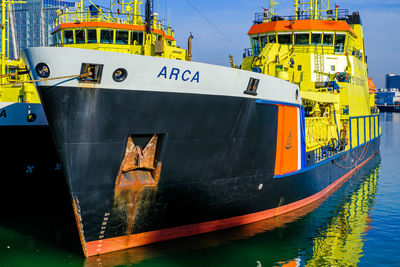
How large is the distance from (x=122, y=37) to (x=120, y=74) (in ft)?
35.9

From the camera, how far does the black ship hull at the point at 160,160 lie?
8.74m

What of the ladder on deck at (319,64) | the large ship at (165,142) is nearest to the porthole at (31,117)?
the large ship at (165,142)

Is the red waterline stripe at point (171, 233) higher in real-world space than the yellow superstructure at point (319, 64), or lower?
lower

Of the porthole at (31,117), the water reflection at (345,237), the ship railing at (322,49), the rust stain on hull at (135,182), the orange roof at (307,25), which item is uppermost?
the orange roof at (307,25)

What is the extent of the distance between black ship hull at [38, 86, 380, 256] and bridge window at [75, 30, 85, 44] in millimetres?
10648

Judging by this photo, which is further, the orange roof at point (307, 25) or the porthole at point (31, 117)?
the orange roof at point (307, 25)

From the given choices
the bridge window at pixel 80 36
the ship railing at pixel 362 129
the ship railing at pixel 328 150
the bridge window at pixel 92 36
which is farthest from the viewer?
the ship railing at pixel 362 129

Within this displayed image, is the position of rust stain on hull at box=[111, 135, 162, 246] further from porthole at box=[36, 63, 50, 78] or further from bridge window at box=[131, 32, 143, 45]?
bridge window at box=[131, 32, 143, 45]

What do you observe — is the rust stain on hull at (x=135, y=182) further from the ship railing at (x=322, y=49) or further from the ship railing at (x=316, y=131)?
the ship railing at (x=322, y=49)

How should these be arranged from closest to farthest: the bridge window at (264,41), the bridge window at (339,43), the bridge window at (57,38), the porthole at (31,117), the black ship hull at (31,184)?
1. the black ship hull at (31,184)
2. the porthole at (31,117)
3. the bridge window at (57,38)
4. the bridge window at (339,43)
5. the bridge window at (264,41)

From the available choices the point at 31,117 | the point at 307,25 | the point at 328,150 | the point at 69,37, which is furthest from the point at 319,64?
the point at 31,117

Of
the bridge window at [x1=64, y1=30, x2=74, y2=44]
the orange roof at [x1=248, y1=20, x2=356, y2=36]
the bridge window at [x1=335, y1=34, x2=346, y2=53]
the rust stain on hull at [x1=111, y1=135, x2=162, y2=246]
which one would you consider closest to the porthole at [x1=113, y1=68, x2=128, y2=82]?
the rust stain on hull at [x1=111, y1=135, x2=162, y2=246]

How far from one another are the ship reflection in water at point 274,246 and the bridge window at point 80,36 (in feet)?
38.6

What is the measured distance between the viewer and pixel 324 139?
17.2 m
